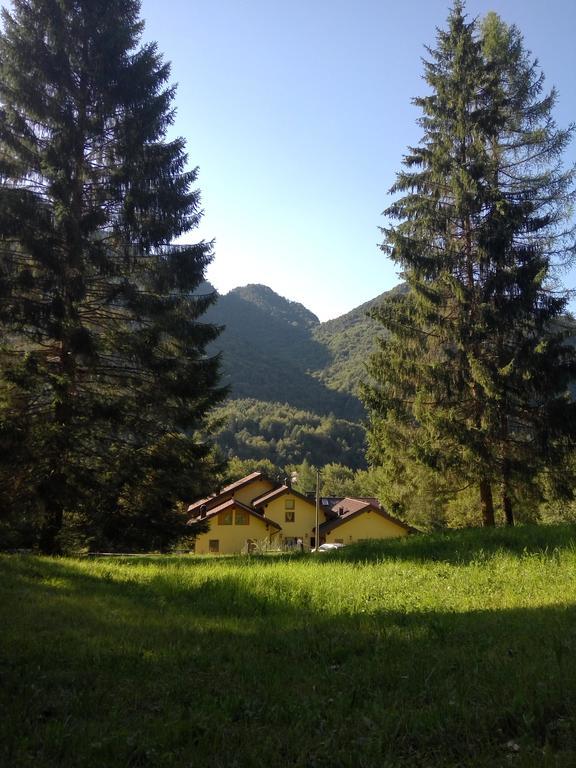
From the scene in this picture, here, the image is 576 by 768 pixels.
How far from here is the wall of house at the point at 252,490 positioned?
54.1 m

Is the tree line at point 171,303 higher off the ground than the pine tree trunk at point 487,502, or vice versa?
the tree line at point 171,303

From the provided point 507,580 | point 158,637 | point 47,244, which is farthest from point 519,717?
point 47,244

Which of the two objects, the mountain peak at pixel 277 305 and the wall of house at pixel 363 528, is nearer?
the wall of house at pixel 363 528

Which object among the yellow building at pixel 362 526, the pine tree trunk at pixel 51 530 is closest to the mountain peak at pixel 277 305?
the yellow building at pixel 362 526

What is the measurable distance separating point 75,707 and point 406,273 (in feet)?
53.2

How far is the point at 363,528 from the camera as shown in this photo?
154 ft

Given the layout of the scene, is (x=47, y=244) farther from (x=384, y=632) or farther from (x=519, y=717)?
(x=519, y=717)

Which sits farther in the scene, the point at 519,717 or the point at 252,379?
the point at 252,379

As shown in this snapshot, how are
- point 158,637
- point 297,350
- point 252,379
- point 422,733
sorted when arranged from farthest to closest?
point 297,350 → point 252,379 → point 158,637 → point 422,733

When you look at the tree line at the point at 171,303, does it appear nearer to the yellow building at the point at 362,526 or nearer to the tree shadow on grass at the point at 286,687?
the tree shadow on grass at the point at 286,687

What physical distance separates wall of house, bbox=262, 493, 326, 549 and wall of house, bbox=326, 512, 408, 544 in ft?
9.65

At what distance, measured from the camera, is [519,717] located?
133 inches

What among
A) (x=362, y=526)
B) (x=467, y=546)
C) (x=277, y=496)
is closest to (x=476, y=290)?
(x=467, y=546)

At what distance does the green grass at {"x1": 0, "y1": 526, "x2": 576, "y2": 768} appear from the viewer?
3104mm
